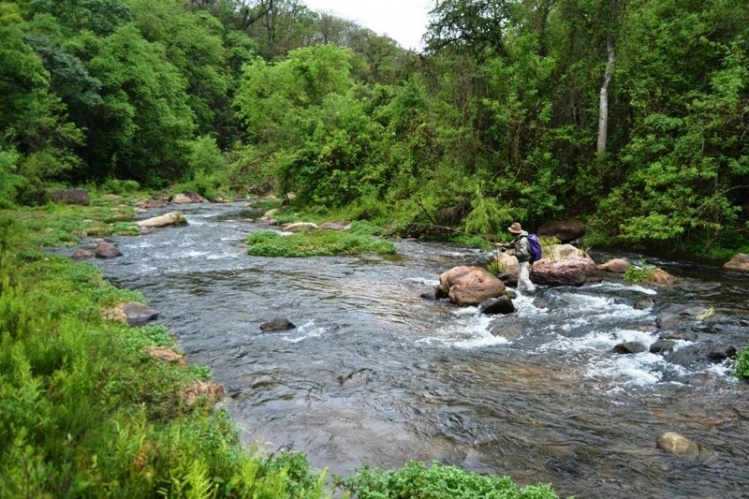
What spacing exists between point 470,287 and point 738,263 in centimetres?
985

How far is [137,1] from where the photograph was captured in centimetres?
5059

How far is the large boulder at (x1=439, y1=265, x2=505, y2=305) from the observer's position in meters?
13.1

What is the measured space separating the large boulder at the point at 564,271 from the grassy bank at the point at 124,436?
1040cm

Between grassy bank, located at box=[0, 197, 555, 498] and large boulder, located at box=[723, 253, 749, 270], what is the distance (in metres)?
15.2

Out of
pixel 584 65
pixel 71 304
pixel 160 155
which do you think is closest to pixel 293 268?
pixel 71 304

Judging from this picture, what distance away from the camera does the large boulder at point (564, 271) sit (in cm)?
1492

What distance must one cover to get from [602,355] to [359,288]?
6.83 metres

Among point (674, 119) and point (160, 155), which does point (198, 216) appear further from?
point (674, 119)

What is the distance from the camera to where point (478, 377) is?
8.61 m

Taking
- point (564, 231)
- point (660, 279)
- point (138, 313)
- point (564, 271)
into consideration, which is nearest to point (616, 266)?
point (660, 279)

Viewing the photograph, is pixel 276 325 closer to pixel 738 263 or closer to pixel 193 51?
pixel 738 263

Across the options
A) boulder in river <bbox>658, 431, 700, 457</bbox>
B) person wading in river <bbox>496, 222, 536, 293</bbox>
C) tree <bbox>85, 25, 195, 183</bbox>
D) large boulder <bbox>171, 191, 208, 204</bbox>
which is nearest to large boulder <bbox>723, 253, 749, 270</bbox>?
person wading in river <bbox>496, 222, 536, 293</bbox>

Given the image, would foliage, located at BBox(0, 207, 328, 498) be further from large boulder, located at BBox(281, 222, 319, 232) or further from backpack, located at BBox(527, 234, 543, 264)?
large boulder, located at BBox(281, 222, 319, 232)

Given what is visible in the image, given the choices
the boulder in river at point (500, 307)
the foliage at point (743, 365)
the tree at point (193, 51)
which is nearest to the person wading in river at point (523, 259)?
the boulder in river at point (500, 307)
